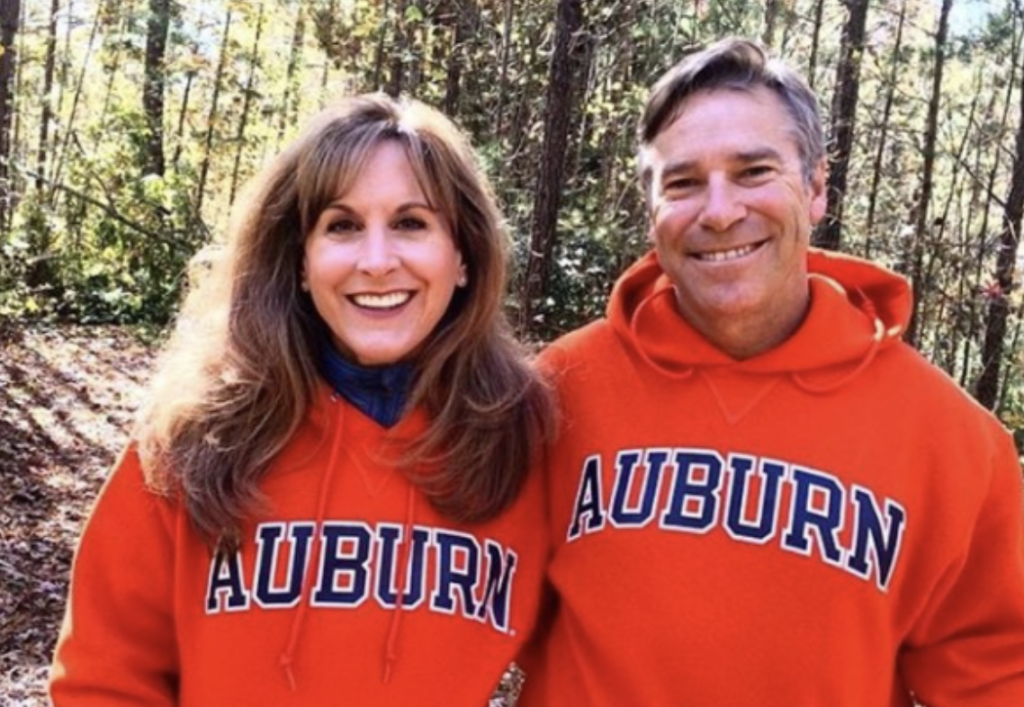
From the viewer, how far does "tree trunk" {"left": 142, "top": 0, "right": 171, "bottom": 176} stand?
1634 centimetres

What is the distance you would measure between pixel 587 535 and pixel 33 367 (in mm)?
10178

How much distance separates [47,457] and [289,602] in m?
7.24

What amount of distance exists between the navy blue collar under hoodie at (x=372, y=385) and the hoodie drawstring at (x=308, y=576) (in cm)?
9

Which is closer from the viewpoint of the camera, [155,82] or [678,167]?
[678,167]

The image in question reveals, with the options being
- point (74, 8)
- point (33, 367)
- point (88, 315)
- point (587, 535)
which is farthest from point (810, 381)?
point (74, 8)

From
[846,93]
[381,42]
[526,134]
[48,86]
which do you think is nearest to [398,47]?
[381,42]

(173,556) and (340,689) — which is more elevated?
(173,556)

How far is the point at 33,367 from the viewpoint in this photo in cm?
1115

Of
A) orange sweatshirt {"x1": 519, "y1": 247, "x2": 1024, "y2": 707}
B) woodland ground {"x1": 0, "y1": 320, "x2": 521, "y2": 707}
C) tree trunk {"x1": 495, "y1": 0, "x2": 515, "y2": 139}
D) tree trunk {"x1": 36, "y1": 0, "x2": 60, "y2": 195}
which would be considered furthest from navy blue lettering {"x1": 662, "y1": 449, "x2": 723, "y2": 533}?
tree trunk {"x1": 36, "y1": 0, "x2": 60, "y2": 195}

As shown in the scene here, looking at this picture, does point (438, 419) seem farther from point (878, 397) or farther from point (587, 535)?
point (878, 397)

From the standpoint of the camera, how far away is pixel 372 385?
218 cm

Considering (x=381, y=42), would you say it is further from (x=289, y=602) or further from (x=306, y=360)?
(x=289, y=602)

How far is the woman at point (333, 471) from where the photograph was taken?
1994 millimetres

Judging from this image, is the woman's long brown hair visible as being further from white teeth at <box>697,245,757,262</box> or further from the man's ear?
the man's ear
